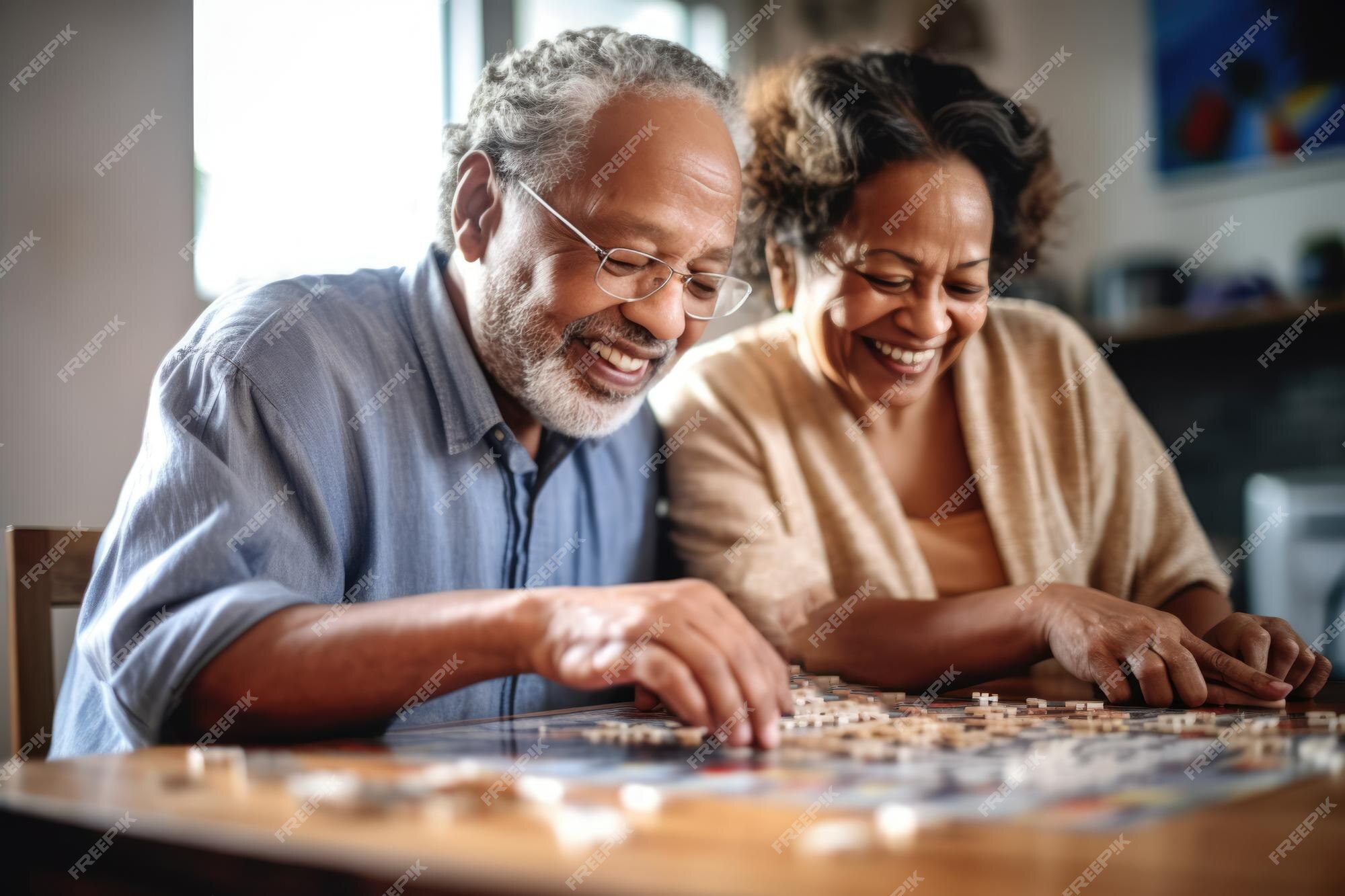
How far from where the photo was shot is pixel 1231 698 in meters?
1.21

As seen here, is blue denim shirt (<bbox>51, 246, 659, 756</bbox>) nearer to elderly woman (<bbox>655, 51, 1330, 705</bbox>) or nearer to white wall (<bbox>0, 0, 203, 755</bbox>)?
elderly woman (<bbox>655, 51, 1330, 705</bbox>)

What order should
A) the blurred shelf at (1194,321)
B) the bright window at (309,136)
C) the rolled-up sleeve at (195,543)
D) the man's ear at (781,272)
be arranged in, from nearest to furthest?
the rolled-up sleeve at (195,543)
the man's ear at (781,272)
the bright window at (309,136)
the blurred shelf at (1194,321)

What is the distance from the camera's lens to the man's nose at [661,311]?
1450mm

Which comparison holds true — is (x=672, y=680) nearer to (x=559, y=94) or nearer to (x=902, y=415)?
(x=559, y=94)

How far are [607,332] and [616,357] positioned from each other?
4cm

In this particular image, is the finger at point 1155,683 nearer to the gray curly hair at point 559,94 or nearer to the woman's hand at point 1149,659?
the woman's hand at point 1149,659

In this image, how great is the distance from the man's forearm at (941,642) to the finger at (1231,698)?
0.19 m

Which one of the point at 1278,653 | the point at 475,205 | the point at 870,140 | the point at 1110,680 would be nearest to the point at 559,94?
the point at 475,205

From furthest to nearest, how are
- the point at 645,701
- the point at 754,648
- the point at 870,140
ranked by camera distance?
the point at 870,140, the point at 645,701, the point at 754,648

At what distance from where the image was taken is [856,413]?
70.7 inches

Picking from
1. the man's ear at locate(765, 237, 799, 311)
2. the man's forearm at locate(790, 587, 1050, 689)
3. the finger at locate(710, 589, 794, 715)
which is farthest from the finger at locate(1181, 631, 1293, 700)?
the man's ear at locate(765, 237, 799, 311)

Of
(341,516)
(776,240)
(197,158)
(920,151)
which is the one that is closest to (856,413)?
(776,240)

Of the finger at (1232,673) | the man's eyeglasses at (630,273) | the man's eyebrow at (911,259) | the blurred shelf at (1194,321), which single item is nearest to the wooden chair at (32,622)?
the man's eyeglasses at (630,273)

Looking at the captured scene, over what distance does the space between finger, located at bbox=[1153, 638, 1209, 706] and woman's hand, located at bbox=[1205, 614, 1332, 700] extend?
0.09 meters
